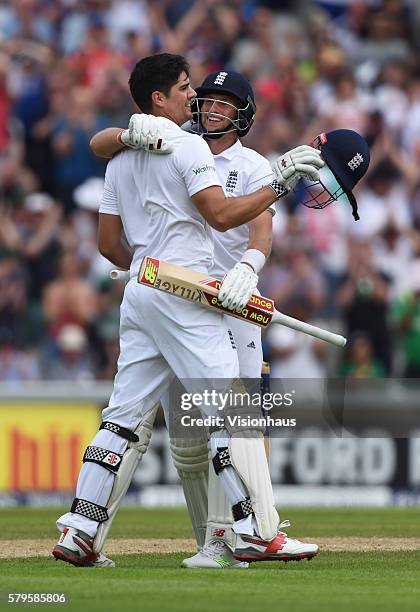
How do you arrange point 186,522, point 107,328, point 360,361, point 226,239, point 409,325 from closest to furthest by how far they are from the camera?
point 226,239, point 186,522, point 360,361, point 409,325, point 107,328

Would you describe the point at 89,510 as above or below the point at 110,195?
below

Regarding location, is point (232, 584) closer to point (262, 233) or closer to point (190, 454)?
point (190, 454)

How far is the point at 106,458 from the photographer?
22.6 ft

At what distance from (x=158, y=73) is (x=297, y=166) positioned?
0.86 m

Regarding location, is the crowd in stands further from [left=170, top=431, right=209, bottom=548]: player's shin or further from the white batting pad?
the white batting pad

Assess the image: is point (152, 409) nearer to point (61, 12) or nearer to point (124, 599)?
point (124, 599)

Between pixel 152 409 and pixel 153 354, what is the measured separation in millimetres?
307

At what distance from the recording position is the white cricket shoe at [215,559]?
23.0 ft

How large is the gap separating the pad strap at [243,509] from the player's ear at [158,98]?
2033mm

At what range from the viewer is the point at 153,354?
22.7 ft

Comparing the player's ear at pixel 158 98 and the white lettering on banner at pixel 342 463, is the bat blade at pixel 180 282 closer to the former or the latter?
the player's ear at pixel 158 98

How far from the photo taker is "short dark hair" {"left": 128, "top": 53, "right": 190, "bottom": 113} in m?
6.98

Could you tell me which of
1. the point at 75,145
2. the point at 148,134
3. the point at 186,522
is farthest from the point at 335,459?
the point at 148,134

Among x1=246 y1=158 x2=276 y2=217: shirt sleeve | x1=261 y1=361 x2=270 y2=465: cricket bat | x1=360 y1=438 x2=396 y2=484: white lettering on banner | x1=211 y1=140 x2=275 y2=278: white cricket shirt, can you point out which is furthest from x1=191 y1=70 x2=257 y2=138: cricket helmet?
x1=360 y1=438 x2=396 y2=484: white lettering on banner
